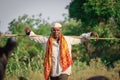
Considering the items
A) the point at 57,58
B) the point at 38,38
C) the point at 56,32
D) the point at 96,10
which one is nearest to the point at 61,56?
the point at 57,58

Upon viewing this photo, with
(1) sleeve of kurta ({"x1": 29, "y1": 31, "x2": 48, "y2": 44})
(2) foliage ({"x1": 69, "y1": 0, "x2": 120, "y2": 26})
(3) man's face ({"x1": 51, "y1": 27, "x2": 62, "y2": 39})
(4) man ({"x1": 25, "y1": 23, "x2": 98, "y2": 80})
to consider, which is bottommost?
(2) foliage ({"x1": 69, "y1": 0, "x2": 120, "y2": 26})

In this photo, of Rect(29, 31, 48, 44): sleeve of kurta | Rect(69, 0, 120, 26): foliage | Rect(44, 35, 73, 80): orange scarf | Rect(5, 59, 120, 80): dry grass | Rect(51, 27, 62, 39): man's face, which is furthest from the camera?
Rect(69, 0, 120, 26): foliage

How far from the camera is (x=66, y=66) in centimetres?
874

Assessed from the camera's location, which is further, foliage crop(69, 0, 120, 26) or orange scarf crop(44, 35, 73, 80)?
foliage crop(69, 0, 120, 26)

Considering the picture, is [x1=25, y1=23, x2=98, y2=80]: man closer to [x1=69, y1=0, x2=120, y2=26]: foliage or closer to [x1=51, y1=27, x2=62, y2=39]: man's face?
[x1=51, y1=27, x2=62, y2=39]: man's face

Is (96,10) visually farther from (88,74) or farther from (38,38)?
(38,38)

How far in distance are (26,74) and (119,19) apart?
276 inches

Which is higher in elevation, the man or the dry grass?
the man

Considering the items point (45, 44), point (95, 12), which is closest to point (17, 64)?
point (95, 12)

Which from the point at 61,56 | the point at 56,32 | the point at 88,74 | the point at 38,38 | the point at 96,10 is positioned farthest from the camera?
the point at 96,10

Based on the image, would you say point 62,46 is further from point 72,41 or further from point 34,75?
point 34,75

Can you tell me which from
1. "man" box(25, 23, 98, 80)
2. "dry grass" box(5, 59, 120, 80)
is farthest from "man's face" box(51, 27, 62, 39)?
"dry grass" box(5, 59, 120, 80)

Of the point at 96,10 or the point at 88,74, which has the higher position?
the point at 96,10

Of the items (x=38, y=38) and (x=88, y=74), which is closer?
(x=38, y=38)
